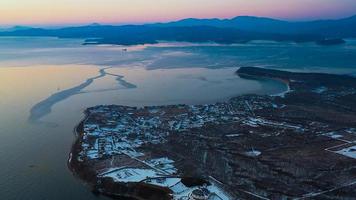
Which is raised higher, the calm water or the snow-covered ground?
the snow-covered ground

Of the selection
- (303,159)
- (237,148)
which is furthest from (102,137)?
(303,159)

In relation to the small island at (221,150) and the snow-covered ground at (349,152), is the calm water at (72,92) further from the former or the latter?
the snow-covered ground at (349,152)

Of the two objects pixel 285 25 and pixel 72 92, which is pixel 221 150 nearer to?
pixel 72 92

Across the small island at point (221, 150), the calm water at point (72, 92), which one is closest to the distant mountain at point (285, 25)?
the calm water at point (72, 92)

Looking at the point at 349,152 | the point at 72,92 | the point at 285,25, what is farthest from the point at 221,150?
the point at 285,25

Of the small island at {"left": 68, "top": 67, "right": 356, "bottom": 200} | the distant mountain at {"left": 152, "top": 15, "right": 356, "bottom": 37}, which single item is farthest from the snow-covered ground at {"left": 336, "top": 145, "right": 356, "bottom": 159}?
the distant mountain at {"left": 152, "top": 15, "right": 356, "bottom": 37}

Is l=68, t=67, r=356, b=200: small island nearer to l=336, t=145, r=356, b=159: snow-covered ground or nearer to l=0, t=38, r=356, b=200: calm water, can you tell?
l=336, t=145, r=356, b=159: snow-covered ground

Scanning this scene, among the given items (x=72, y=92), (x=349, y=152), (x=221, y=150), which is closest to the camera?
(x=349, y=152)

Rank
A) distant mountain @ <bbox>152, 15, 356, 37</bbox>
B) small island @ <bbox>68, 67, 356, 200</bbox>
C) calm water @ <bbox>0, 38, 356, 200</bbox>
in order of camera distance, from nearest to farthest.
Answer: small island @ <bbox>68, 67, 356, 200</bbox>, calm water @ <bbox>0, 38, 356, 200</bbox>, distant mountain @ <bbox>152, 15, 356, 37</bbox>
